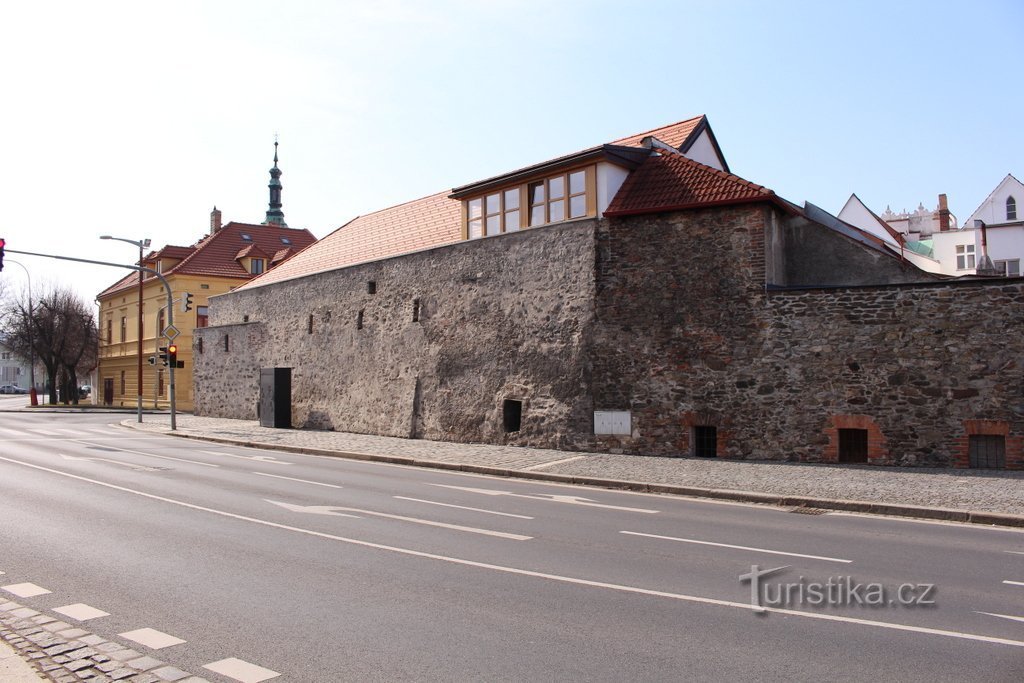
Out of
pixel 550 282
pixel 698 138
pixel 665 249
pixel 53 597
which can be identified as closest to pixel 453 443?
pixel 550 282

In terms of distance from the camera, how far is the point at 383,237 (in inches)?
1127

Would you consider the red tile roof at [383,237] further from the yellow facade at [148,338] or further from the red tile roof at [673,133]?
the yellow facade at [148,338]

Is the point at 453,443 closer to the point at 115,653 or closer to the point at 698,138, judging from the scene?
the point at 698,138

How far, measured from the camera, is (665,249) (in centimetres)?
1806

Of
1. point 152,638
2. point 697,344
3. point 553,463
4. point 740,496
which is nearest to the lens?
point 152,638

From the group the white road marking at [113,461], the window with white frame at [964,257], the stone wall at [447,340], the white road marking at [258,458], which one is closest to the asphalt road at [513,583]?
the white road marking at [113,461]

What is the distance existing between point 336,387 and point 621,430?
40.8ft

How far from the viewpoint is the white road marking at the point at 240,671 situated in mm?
4527

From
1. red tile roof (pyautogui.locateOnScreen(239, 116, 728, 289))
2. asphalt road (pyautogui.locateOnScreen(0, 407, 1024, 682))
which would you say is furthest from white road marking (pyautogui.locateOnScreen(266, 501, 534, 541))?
red tile roof (pyautogui.locateOnScreen(239, 116, 728, 289))

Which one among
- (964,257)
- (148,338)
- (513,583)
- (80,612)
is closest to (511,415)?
(513,583)

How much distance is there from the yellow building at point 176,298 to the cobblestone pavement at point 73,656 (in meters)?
39.7

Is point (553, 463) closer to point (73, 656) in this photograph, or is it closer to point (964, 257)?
point (73, 656)

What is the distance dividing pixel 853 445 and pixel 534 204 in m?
10.2

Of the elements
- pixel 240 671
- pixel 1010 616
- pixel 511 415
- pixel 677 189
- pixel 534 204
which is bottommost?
pixel 1010 616
